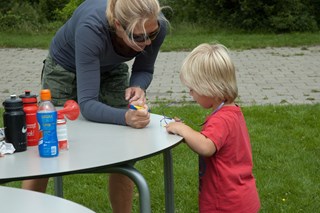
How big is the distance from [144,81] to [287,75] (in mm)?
6463

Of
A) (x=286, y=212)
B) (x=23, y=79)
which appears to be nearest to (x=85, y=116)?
(x=286, y=212)

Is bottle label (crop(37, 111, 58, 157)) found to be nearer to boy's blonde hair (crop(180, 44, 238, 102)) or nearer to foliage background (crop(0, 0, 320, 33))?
boy's blonde hair (crop(180, 44, 238, 102))

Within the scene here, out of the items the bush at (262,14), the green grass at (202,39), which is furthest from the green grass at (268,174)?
the bush at (262,14)

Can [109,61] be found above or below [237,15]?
above

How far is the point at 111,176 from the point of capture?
337cm

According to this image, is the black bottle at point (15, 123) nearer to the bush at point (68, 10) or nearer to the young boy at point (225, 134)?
the young boy at point (225, 134)

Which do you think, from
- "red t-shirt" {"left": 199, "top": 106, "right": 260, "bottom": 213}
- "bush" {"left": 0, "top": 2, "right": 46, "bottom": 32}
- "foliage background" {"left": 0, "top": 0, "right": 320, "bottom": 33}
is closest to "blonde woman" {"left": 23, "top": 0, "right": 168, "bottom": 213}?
"red t-shirt" {"left": 199, "top": 106, "right": 260, "bottom": 213}

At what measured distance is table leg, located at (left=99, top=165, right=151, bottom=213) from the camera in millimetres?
2223

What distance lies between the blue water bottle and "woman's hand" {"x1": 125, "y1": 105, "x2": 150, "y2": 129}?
0.50 meters

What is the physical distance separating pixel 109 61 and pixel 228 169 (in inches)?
35.0

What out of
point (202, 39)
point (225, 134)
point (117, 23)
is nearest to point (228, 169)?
point (225, 134)

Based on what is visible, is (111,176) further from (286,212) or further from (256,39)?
(256,39)

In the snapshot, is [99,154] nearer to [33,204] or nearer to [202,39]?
[33,204]

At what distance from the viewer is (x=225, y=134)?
2502mm
